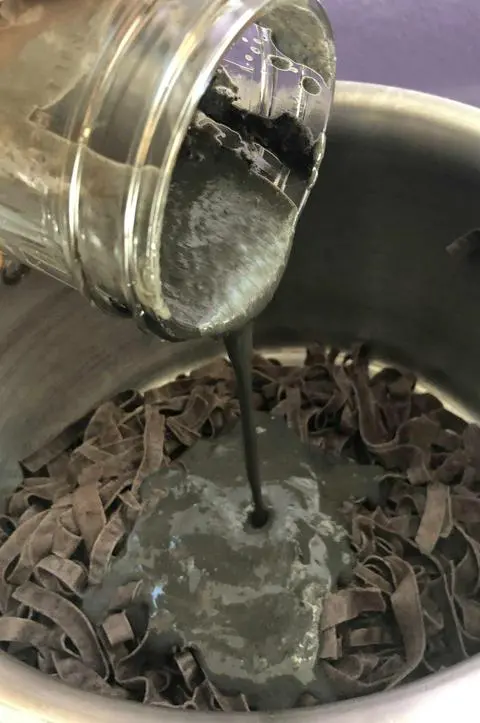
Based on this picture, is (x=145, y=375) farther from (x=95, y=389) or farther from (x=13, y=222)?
(x=13, y=222)

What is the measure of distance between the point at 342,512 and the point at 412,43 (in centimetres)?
91

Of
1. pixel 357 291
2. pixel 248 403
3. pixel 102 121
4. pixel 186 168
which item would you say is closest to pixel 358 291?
pixel 357 291

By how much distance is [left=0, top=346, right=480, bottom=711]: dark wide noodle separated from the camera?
3.07 ft

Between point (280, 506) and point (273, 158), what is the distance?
A: 431mm

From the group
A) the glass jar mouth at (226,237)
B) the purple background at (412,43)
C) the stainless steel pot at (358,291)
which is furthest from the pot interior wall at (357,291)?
the purple background at (412,43)

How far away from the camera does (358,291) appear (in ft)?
3.80

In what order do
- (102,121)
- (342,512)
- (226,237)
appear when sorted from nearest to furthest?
1. (102,121)
2. (226,237)
3. (342,512)

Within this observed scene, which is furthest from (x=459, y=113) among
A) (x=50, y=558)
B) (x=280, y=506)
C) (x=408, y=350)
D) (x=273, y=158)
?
(x=50, y=558)

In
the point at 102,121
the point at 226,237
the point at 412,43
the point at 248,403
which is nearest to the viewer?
the point at 102,121

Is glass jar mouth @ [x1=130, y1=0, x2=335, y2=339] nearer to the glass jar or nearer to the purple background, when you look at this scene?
the glass jar

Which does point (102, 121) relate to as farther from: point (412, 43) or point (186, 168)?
point (412, 43)

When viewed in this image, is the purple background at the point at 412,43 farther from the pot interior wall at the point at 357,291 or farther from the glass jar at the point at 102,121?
the glass jar at the point at 102,121

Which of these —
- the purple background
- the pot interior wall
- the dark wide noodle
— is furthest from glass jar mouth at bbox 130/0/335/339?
the purple background

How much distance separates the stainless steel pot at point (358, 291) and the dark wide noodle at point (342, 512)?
0.04 meters
